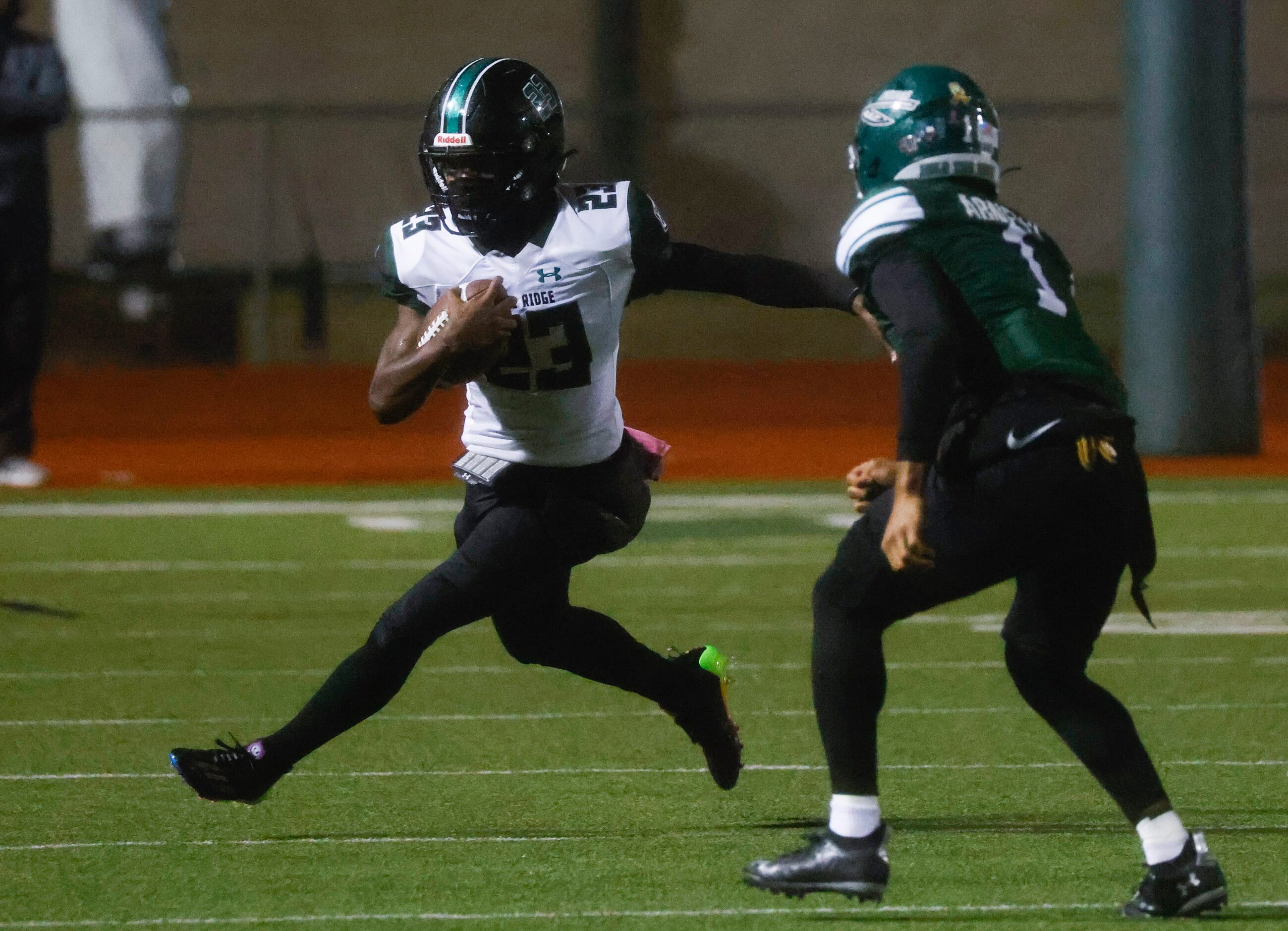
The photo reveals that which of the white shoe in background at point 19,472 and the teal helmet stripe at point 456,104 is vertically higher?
the teal helmet stripe at point 456,104

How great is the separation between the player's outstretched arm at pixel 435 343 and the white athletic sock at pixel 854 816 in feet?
3.56

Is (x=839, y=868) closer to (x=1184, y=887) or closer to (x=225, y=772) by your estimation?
(x=1184, y=887)

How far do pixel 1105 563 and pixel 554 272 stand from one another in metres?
1.29

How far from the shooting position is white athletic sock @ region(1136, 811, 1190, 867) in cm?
403

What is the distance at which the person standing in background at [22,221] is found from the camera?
458 inches

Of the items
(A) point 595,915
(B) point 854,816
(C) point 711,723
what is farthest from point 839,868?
(C) point 711,723

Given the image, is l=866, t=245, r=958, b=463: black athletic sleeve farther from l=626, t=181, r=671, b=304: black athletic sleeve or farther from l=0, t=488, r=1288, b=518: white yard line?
l=0, t=488, r=1288, b=518: white yard line

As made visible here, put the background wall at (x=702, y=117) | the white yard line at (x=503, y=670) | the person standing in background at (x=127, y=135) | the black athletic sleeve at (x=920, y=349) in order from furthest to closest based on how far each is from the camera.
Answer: the background wall at (x=702, y=117)
the person standing in background at (x=127, y=135)
the white yard line at (x=503, y=670)
the black athletic sleeve at (x=920, y=349)

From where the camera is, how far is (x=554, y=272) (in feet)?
15.3

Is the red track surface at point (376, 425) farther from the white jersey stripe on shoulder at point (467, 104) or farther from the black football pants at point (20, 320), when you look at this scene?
the white jersey stripe on shoulder at point (467, 104)

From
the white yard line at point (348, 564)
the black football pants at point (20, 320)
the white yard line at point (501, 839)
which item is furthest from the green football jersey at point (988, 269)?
the black football pants at point (20, 320)

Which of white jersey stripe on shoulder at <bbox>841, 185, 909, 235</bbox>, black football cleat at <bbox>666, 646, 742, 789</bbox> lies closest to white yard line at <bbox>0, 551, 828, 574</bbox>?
black football cleat at <bbox>666, 646, 742, 789</bbox>

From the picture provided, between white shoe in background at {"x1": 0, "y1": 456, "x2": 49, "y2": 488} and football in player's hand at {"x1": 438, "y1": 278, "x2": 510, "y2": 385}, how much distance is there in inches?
325

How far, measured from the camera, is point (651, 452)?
5047 millimetres
